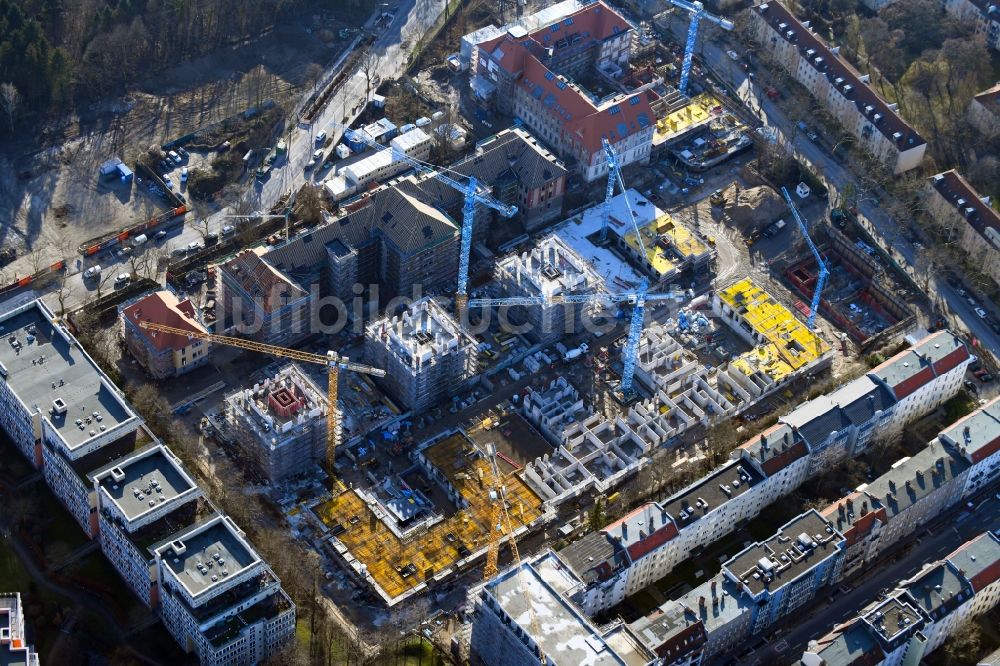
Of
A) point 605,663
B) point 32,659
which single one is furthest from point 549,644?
point 32,659

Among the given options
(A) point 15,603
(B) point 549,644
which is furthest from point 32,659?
(B) point 549,644

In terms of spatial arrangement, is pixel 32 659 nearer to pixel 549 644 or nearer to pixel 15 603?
pixel 15 603

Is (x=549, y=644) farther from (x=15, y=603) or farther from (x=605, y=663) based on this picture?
(x=15, y=603)

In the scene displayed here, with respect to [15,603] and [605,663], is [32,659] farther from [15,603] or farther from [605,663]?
[605,663]
